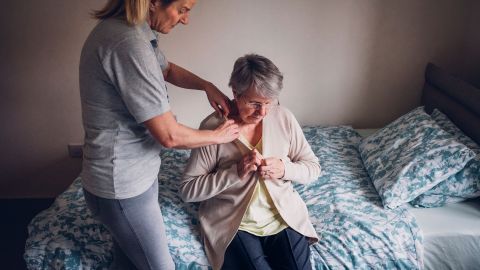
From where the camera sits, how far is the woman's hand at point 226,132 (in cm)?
138

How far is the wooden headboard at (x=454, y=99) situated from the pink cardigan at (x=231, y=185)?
0.89 metres

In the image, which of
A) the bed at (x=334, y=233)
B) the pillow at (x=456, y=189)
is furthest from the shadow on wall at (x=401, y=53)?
the pillow at (x=456, y=189)

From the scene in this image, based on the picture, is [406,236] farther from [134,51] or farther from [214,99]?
[134,51]

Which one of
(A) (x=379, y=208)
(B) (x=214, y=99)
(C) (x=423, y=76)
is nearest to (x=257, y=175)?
(B) (x=214, y=99)

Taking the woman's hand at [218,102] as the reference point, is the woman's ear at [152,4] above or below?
above

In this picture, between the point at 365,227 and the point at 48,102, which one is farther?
the point at 48,102

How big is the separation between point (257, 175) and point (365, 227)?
51 centimetres

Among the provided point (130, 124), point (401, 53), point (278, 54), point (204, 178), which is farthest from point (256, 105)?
point (401, 53)

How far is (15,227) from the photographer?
8.32 ft

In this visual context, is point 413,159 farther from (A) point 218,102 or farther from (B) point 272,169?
(A) point 218,102

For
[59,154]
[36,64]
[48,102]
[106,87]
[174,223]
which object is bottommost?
[59,154]

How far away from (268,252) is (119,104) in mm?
809

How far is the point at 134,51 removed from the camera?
1.12 metres

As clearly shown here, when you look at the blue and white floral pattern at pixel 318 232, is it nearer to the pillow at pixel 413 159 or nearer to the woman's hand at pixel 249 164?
the pillow at pixel 413 159
